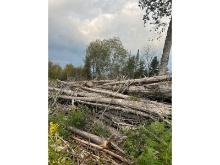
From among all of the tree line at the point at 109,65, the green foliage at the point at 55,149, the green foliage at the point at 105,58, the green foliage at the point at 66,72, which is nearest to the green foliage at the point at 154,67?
the tree line at the point at 109,65

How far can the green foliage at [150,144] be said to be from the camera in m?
2.71

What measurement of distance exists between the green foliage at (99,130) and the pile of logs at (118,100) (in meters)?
0.02

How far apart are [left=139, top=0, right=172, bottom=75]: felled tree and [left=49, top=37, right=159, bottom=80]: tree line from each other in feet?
0.17

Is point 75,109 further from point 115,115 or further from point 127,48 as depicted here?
point 127,48

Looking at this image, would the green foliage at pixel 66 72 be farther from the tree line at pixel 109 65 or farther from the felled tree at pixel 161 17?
the felled tree at pixel 161 17

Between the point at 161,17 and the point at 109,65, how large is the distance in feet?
1.27

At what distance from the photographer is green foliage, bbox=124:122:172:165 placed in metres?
2.71

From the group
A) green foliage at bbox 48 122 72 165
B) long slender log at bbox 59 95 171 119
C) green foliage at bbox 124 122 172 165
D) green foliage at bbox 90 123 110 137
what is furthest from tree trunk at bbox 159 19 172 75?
green foliage at bbox 48 122 72 165

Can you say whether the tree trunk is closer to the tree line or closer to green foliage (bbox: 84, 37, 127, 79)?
the tree line
